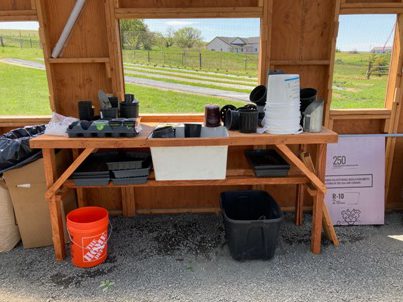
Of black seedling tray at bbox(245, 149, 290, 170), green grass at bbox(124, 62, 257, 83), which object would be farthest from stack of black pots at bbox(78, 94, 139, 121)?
black seedling tray at bbox(245, 149, 290, 170)

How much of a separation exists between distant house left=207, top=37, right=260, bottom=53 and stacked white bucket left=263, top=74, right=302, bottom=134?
69 cm

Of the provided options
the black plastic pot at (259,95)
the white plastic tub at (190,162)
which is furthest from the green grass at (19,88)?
the black plastic pot at (259,95)

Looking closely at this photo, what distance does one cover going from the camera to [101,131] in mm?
2125

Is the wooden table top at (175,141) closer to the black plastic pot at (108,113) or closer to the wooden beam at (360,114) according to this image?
the black plastic pot at (108,113)

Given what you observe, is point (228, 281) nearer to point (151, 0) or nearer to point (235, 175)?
point (235, 175)

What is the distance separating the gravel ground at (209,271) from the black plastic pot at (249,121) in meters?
0.99

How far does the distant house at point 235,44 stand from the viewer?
2699mm

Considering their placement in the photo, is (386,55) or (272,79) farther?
(386,55)

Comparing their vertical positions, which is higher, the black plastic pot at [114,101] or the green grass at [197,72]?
the green grass at [197,72]

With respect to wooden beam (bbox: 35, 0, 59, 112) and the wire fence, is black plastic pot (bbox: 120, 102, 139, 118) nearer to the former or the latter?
the wire fence

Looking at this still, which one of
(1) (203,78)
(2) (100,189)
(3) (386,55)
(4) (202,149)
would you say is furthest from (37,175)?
(3) (386,55)

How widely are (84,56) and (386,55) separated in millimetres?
2783

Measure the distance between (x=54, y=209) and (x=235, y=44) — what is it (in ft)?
6.55

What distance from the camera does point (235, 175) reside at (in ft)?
7.77
